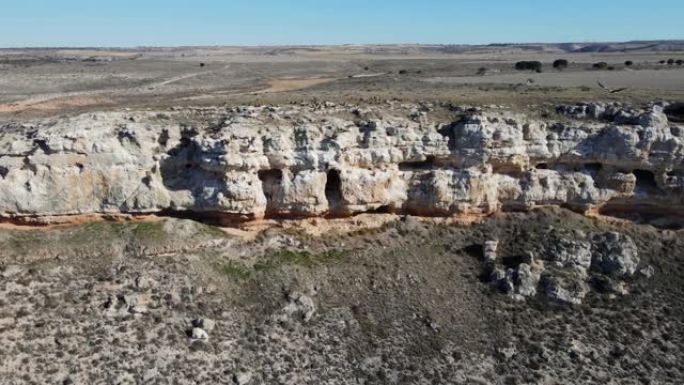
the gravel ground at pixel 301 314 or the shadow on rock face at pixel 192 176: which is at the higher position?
the shadow on rock face at pixel 192 176

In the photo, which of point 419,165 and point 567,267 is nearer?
point 567,267

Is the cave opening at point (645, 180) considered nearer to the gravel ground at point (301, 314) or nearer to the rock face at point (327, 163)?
the rock face at point (327, 163)

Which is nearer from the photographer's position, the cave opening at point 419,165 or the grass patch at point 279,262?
the grass patch at point 279,262

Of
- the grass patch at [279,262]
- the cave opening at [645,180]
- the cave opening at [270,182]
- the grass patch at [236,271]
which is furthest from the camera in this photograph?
the cave opening at [645,180]

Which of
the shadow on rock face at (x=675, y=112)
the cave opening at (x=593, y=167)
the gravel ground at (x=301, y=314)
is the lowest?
the gravel ground at (x=301, y=314)

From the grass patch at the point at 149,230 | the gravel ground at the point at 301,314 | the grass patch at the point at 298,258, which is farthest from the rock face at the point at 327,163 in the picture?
the grass patch at the point at 298,258

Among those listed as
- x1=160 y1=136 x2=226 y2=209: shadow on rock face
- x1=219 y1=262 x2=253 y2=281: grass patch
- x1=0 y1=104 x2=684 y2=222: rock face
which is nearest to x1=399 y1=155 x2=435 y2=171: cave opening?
x1=0 y1=104 x2=684 y2=222: rock face

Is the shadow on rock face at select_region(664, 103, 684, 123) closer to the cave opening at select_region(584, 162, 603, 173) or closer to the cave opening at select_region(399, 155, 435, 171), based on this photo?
the cave opening at select_region(584, 162, 603, 173)

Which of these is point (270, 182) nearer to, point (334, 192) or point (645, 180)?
point (334, 192)

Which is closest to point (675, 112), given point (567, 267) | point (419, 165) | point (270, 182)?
point (567, 267)
